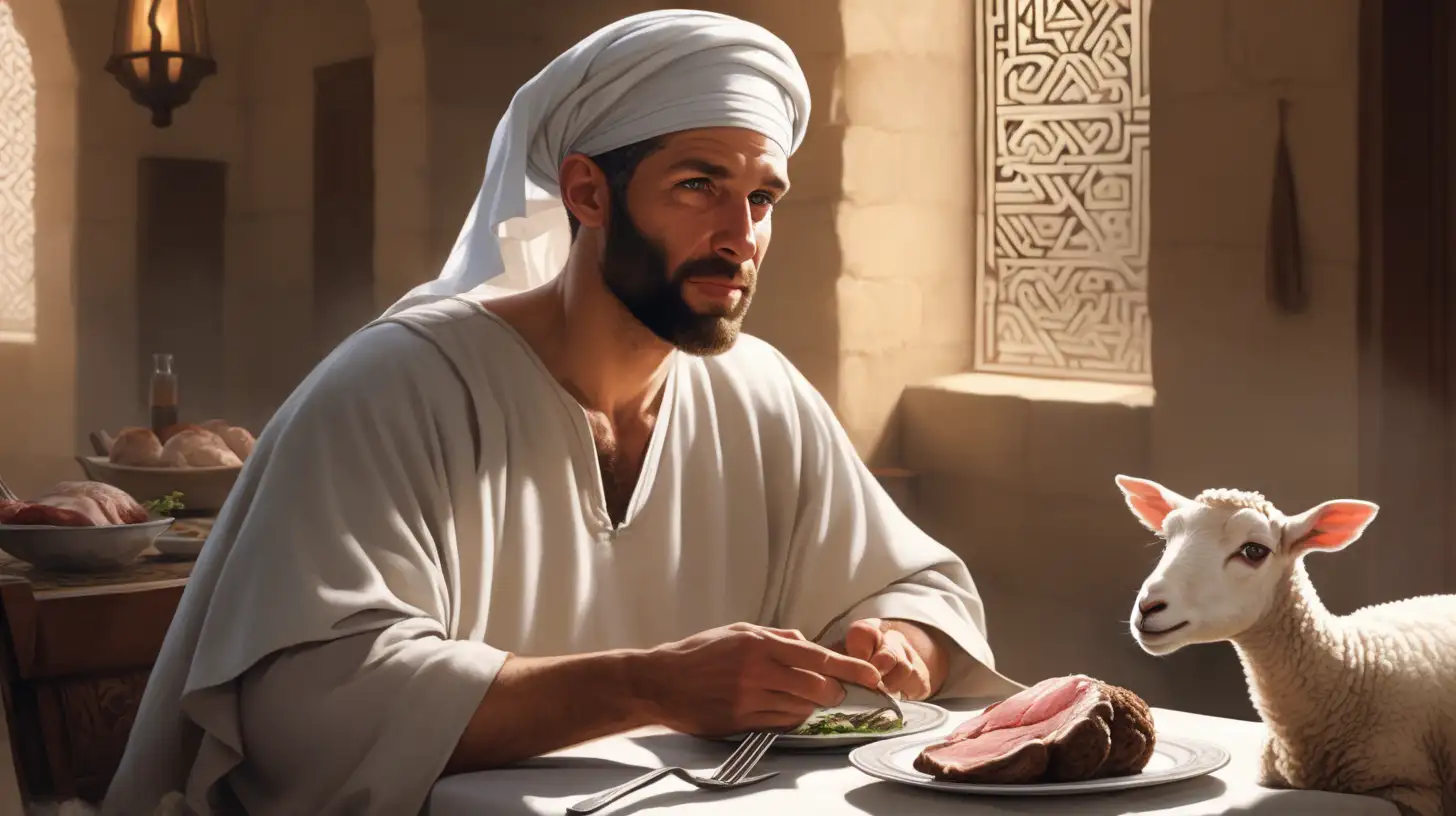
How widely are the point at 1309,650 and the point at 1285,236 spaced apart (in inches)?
96.8

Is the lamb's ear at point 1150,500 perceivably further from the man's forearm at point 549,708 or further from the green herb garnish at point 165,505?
the green herb garnish at point 165,505

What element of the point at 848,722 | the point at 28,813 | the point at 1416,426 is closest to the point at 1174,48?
the point at 1416,426

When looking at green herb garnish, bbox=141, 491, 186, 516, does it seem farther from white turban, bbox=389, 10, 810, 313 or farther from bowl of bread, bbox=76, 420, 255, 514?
white turban, bbox=389, 10, 810, 313

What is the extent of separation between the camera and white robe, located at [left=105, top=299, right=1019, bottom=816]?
1.89 m

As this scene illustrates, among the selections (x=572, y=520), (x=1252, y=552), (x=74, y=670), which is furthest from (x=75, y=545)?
(x=1252, y=552)

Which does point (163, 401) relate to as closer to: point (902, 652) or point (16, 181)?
point (16, 181)

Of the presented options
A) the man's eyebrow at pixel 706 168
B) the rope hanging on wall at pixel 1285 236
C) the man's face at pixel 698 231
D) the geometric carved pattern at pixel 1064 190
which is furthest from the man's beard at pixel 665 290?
the geometric carved pattern at pixel 1064 190

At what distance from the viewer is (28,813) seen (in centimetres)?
291

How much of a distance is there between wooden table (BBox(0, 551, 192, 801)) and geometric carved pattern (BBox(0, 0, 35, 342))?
10.3ft

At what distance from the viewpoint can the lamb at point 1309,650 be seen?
1733 mm

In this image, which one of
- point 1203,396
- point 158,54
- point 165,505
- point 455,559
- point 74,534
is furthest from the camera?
point 158,54

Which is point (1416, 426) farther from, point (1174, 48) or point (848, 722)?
point (848, 722)

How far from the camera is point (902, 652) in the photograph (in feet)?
7.20

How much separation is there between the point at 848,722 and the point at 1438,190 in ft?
8.42
